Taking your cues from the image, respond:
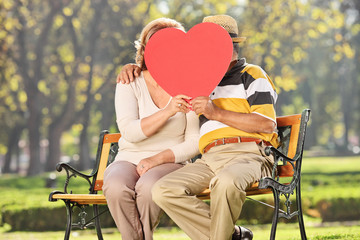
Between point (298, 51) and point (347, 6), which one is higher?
point (347, 6)

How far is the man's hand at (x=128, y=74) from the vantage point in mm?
4059

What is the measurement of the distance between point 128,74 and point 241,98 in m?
0.85

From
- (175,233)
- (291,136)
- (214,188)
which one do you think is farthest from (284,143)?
(175,233)

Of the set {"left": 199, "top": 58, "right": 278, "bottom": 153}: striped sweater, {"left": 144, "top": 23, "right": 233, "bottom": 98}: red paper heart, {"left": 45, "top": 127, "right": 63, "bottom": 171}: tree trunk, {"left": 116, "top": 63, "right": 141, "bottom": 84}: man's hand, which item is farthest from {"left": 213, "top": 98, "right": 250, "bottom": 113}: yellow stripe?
{"left": 45, "top": 127, "right": 63, "bottom": 171}: tree trunk

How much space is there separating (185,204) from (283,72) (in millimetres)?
17628

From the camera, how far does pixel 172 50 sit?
3811 millimetres

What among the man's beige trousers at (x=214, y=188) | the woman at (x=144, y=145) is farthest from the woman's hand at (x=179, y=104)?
the man's beige trousers at (x=214, y=188)

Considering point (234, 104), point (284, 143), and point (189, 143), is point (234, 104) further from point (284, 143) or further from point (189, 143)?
point (284, 143)

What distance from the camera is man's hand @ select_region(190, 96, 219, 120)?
3599mm

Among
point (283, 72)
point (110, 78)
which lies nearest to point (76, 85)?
point (110, 78)

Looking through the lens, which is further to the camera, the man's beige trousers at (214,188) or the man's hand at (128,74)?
the man's hand at (128,74)

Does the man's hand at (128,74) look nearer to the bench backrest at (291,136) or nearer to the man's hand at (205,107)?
the man's hand at (205,107)

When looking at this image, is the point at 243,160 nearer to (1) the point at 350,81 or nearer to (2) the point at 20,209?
(2) the point at 20,209

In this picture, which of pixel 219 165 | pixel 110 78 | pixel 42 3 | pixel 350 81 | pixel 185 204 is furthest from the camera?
pixel 350 81
